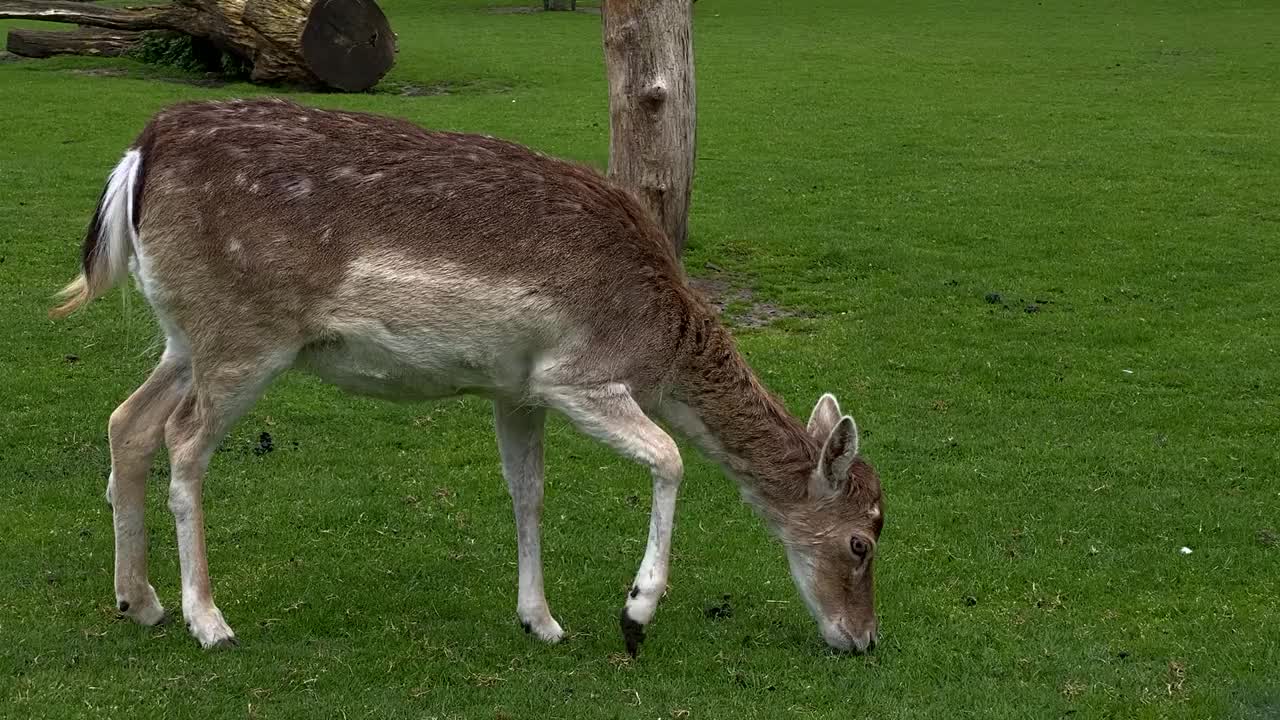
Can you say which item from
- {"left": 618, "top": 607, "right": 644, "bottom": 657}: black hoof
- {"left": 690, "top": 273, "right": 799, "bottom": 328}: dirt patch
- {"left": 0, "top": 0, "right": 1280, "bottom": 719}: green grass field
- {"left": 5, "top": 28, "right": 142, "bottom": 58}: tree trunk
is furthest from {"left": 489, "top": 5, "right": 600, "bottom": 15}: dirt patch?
{"left": 618, "top": 607, "right": 644, "bottom": 657}: black hoof

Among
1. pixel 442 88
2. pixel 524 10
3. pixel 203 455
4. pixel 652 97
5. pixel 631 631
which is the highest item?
pixel 652 97

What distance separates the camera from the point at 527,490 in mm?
6270

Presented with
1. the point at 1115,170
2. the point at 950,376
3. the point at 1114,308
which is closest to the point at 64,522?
the point at 950,376

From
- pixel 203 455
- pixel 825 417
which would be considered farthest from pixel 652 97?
pixel 203 455

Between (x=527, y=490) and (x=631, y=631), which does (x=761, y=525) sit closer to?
(x=527, y=490)

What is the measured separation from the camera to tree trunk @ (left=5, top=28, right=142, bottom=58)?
23484 mm

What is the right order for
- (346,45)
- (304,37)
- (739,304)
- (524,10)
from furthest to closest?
1. (524,10)
2. (346,45)
3. (304,37)
4. (739,304)

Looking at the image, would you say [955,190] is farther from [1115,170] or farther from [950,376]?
[950,376]

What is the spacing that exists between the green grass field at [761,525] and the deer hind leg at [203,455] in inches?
5.1

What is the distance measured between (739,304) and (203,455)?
6572 mm

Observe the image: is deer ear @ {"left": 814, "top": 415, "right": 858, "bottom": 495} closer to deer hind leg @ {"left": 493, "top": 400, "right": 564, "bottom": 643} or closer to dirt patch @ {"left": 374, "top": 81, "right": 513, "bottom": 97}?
deer hind leg @ {"left": 493, "top": 400, "right": 564, "bottom": 643}

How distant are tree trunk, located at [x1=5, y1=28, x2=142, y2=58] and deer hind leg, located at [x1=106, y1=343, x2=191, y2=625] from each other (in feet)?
62.7

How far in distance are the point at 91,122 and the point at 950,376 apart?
12.3 metres

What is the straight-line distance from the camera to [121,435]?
607 centimetres
